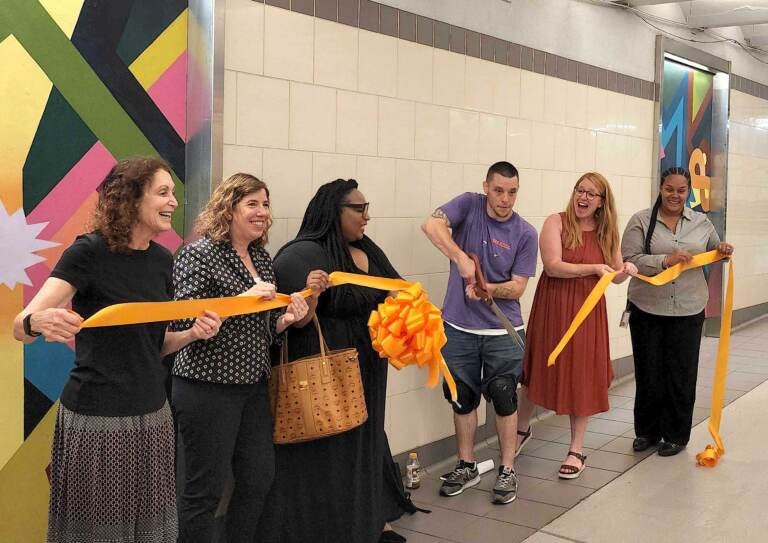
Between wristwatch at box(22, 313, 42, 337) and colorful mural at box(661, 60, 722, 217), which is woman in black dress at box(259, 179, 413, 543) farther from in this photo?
colorful mural at box(661, 60, 722, 217)

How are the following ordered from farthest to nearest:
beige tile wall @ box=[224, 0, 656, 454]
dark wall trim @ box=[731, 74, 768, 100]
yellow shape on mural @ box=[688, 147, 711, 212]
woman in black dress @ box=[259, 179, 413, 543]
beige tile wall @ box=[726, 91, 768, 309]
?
1. beige tile wall @ box=[726, 91, 768, 309]
2. dark wall trim @ box=[731, 74, 768, 100]
3. yellow shape on mural @ box=[688, 147, 711, 212]
4. beige tile wall @ box=[224, 0, 656, 454]
5. woman in black dress @ box=[259, 179, 413, 543]

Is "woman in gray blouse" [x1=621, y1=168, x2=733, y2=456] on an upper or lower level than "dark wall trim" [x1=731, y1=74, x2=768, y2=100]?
lower

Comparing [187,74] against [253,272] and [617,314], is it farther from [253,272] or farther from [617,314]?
[617,314]

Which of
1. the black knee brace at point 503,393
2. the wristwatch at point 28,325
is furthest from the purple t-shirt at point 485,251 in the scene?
the wristwatch at point 28,325

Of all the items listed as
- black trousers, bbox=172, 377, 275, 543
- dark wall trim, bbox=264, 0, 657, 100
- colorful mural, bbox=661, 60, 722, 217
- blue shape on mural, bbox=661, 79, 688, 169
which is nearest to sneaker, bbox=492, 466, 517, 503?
Result: black trousers, bbox=172, 377, 275, 543

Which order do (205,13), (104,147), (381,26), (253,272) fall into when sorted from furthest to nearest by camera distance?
(381,26)
(205,13)
(104,147)
(253,272)

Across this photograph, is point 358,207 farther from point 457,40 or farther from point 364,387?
point 457,40

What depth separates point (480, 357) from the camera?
4637mm

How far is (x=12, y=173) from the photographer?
10.3 ft

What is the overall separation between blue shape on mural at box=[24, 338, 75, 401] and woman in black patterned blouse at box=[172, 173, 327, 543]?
572mm

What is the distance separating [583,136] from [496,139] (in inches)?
53.5

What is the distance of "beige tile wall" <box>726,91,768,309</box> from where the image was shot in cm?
1001

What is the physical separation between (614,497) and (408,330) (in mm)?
2091

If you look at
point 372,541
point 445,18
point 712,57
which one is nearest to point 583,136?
point 445,18
